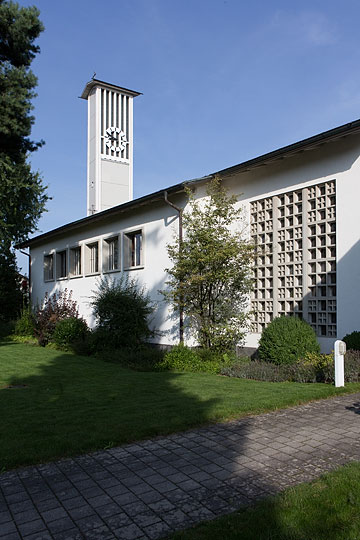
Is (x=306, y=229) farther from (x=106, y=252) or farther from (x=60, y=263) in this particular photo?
(x=60, y=263)

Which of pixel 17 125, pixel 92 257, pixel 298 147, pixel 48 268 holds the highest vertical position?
pixel 17 125

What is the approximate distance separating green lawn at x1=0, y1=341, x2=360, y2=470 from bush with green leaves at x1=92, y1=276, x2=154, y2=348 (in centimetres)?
308

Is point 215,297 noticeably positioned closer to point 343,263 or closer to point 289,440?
point 343,263

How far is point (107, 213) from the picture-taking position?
16125mm

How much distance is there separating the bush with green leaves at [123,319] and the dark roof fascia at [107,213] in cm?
283

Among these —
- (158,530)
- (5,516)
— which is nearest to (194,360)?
(5,516)

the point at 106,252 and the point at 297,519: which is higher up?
the point at 106,252

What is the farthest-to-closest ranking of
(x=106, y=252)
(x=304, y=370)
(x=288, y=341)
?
(x=106, y=252) < (x=288, y=341) < (x=304, y=370)

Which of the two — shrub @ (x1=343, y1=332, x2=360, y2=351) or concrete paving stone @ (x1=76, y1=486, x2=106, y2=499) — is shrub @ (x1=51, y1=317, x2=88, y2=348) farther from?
concrete paving stone @ (x1=76, y1=486, x2=106, y2=499)

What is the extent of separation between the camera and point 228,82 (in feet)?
35.7

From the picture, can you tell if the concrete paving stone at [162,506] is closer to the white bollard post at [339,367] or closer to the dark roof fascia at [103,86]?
the white bollard post at [339,367]

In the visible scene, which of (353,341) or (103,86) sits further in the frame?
(103,86)

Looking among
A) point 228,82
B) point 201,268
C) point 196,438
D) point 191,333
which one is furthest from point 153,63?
point 196,438

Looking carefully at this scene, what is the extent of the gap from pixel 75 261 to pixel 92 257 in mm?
1754
